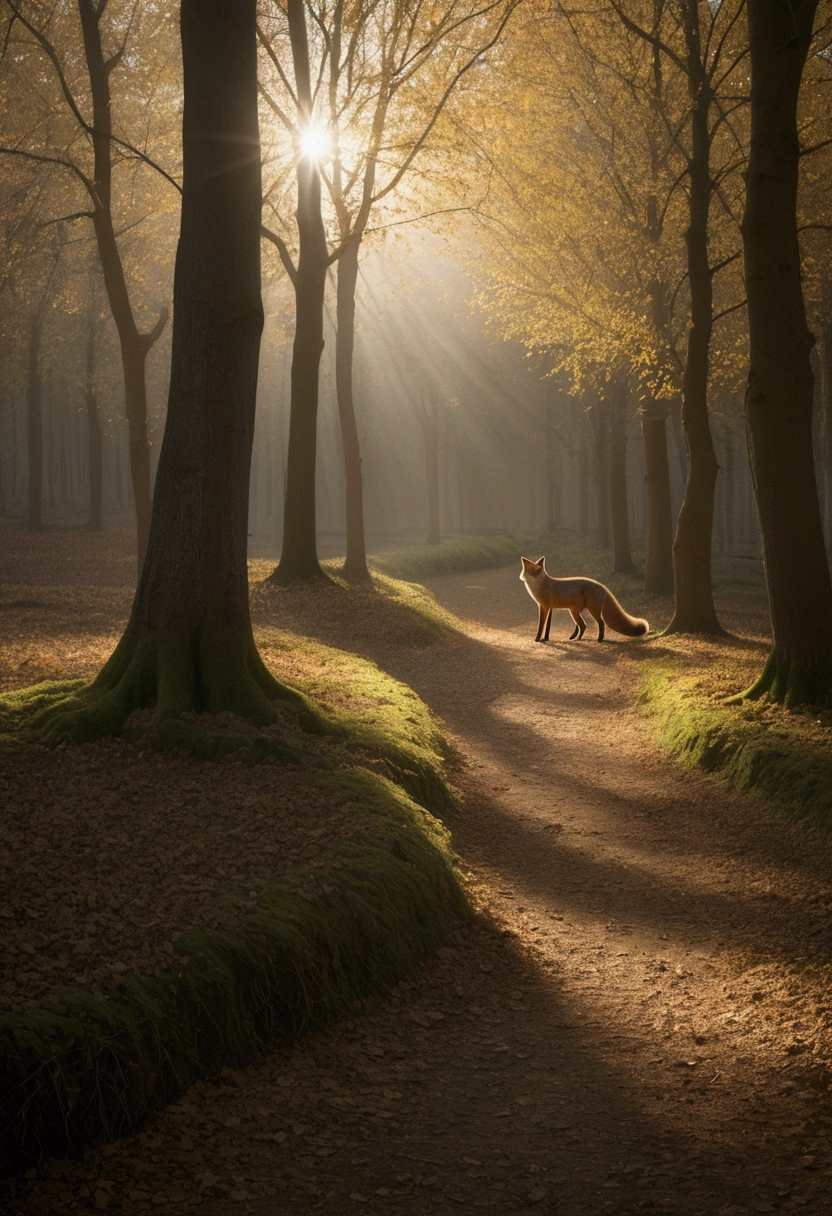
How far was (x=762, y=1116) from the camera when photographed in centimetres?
399

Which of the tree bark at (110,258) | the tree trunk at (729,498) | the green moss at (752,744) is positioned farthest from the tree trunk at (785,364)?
the tree trunk at (729,498)

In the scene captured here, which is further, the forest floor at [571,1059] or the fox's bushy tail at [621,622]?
the fox's bushy tail at [621,622]

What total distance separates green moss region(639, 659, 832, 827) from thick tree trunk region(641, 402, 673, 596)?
8777 millimetres

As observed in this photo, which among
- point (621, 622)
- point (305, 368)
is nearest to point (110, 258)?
point (305, 368)

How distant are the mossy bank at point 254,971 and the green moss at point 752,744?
104 inches

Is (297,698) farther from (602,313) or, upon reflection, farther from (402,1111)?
(602,313)

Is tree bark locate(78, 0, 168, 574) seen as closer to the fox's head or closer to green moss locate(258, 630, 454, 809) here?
green moss locate(258, 630, 454, 809)

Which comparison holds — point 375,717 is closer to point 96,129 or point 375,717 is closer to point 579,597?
point 579,597

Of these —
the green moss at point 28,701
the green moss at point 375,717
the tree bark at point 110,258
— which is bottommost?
the green moss at point 375,717

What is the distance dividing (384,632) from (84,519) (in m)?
27.9

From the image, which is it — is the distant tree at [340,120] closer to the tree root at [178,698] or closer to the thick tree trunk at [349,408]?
the thick tree trunk at [349,408]

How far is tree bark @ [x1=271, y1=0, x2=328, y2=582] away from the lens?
642 inches

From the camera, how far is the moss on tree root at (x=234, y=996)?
3.49 meters

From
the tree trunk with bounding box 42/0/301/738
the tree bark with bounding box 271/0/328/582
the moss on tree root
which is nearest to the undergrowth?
the moss on tree root
